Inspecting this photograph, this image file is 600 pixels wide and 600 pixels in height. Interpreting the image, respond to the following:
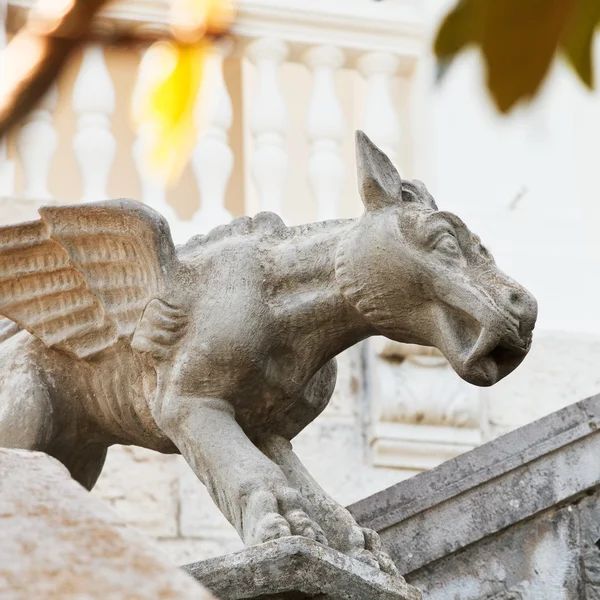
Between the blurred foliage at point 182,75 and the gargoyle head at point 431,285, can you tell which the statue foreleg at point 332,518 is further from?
the blurred foliage at point 182,75

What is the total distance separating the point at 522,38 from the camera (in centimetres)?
75

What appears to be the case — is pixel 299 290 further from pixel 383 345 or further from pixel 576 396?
pixel 576 396

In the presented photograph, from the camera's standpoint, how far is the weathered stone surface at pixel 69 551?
1.25 m

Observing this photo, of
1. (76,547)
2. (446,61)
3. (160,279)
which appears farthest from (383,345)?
(446,61)

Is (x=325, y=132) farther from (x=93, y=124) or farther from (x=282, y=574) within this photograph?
(x=282, y=574)

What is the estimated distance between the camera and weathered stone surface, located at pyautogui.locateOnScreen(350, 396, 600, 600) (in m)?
2.50

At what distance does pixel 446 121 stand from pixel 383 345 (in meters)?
0.69

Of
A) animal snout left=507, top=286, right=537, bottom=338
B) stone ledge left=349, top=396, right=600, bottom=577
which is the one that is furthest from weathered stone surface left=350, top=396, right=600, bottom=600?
animal snout left=507, top=286, right=537, bottom=338

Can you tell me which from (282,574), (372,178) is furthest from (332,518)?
(372,178)

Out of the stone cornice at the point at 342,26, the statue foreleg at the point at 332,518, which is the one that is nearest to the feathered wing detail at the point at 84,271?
the statue foreleg at the point at 332,518

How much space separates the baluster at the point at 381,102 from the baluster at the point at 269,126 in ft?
0.78

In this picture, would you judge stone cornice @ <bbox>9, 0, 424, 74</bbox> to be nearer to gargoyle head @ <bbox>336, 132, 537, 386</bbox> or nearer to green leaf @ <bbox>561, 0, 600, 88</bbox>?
gargoyle head @ <bbox>336, 132, 537, 386</bbox>

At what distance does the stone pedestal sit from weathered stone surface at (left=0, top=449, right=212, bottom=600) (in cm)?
34

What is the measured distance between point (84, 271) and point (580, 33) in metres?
1.70
